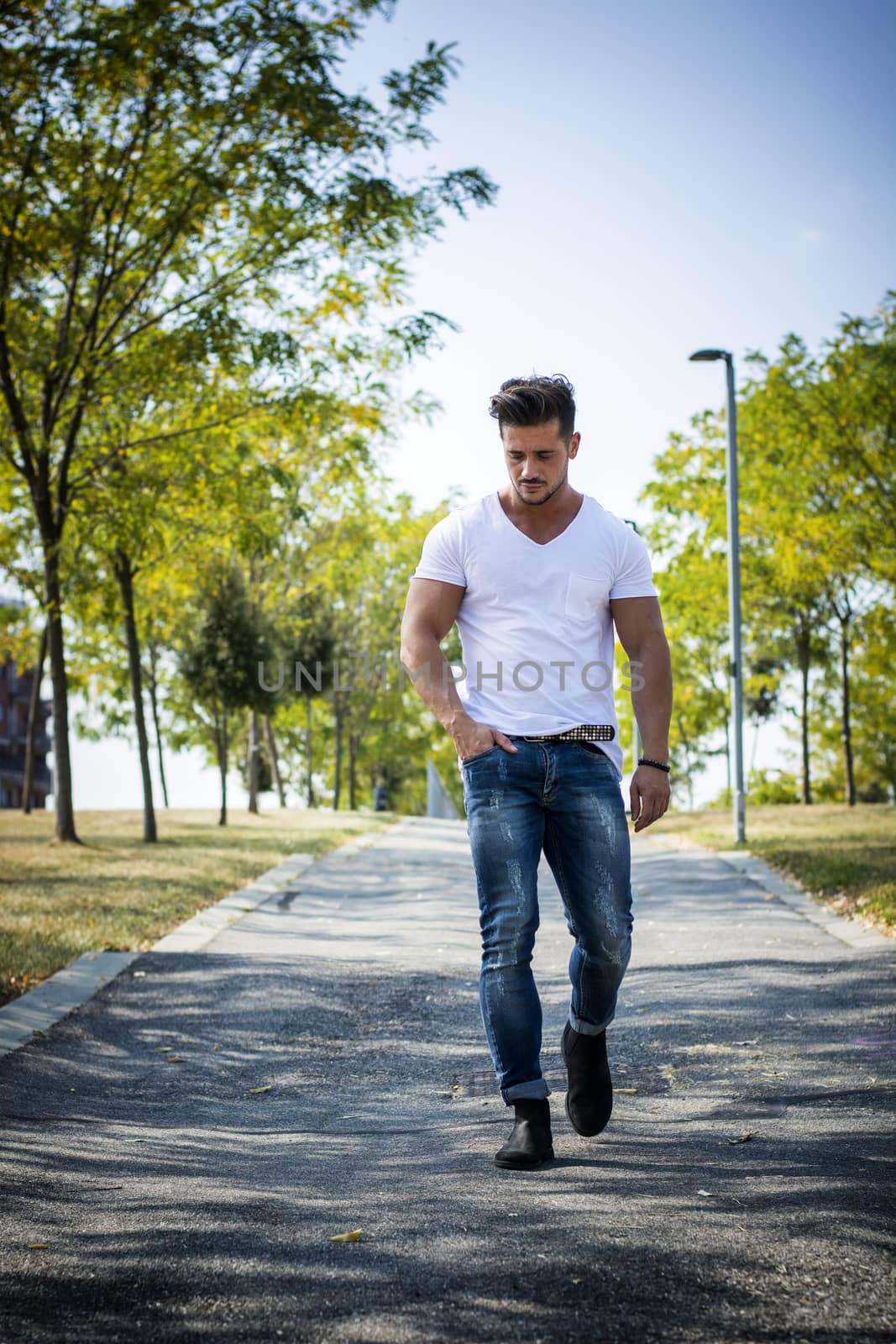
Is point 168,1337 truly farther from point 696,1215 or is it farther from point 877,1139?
point 877,1139

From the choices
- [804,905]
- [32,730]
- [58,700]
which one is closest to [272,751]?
[32,730]

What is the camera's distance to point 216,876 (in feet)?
41.3

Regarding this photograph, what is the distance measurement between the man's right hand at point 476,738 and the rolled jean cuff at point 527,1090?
3.06 ft

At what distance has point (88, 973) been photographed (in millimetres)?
7305

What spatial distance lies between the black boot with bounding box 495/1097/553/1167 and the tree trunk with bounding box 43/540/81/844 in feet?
41.6

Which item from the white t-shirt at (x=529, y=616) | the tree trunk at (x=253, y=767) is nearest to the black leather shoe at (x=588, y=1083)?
the white t-shirt at (x=529, y=616)

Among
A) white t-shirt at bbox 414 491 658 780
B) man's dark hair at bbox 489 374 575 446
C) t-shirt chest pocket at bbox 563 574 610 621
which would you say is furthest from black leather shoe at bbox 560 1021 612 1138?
man's dark hair at bbox 489 374 575 446

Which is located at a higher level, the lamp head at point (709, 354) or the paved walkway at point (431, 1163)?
the lamp head at point (709, 354)

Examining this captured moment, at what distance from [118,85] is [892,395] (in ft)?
37.9

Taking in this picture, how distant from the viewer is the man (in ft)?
12.1

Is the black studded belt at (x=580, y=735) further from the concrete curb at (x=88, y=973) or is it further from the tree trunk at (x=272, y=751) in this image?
the tree trunk at (x=272, y=751)

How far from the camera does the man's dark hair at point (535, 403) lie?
3.72 meters

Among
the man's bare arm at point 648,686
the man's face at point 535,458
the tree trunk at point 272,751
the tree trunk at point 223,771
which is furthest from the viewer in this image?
the tree trunk at point 272,751

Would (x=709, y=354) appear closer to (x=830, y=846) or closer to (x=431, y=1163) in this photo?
(x=830, y=846)
